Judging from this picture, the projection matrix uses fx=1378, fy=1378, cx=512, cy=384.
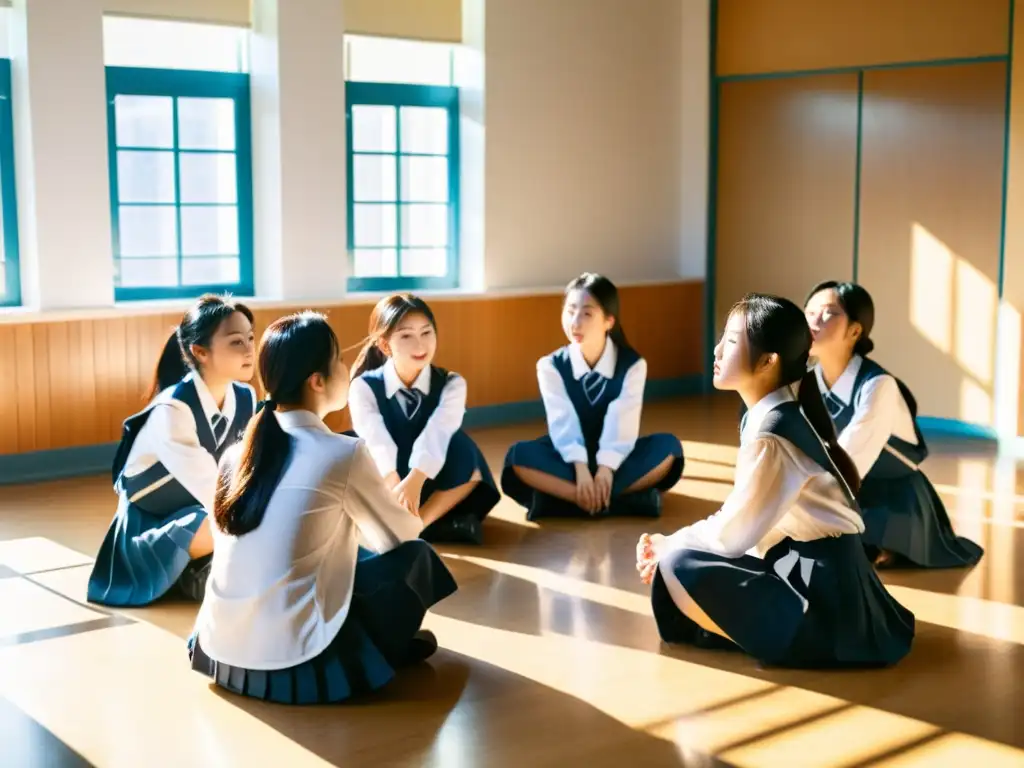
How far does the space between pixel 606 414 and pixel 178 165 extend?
8.45ft

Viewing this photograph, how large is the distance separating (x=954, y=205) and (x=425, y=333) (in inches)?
143

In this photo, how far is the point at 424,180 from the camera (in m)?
7.49

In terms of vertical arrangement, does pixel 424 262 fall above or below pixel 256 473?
above

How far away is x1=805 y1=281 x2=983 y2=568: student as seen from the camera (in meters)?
4.38

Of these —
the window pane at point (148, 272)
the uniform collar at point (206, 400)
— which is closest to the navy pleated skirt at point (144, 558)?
the uniform collar at point (206, 400)

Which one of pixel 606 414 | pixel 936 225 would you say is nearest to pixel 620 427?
pixel 606 414

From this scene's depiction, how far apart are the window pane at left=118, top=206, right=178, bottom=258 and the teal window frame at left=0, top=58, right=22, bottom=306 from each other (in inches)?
20.0

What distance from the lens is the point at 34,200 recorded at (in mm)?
5930

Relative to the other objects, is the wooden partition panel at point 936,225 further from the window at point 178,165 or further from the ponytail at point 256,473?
the ponytail at point 256,473

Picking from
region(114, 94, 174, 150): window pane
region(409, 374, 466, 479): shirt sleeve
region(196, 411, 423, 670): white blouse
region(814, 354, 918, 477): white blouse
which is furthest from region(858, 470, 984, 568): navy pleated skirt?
region(114, 94, 174, 150): window pane

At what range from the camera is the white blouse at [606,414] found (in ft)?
17.4

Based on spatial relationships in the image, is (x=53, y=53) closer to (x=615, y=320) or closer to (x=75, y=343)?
(x=75, y=343)

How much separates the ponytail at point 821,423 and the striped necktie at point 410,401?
1777 mm

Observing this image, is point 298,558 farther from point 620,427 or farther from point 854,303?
point 620,427
